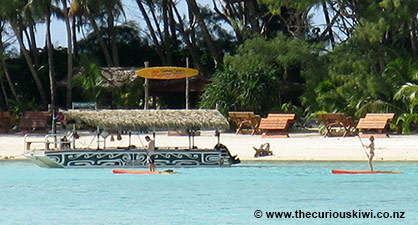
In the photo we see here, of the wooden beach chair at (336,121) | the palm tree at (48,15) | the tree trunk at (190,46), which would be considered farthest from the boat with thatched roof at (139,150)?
the tree trunk at (190,46)

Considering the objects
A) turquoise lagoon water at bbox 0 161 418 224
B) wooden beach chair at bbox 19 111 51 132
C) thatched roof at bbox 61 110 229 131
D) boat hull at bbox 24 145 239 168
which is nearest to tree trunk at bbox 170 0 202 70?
wooden beach chair at bbox 19 111 51 132

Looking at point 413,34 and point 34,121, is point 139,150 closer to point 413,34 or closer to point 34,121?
point 34,121

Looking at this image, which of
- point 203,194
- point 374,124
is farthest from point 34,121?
point 203,194

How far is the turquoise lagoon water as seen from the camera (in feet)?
72.3

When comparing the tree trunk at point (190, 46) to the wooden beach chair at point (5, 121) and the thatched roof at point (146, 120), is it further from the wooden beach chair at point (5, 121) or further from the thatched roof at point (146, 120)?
the thatched roof at point (146, 120)

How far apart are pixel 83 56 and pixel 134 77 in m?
3.17

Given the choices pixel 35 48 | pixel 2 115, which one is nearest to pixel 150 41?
pixel 35 48

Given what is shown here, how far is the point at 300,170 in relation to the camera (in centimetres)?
2956

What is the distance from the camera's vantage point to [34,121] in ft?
121

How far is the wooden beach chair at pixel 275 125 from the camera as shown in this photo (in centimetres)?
3453

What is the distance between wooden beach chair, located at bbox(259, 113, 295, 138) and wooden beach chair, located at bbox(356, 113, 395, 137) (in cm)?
242

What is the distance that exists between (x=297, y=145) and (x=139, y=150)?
639 centimetres

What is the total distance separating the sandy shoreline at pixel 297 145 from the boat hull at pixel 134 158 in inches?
72.4

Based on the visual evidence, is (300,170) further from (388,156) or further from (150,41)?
(150,41)
